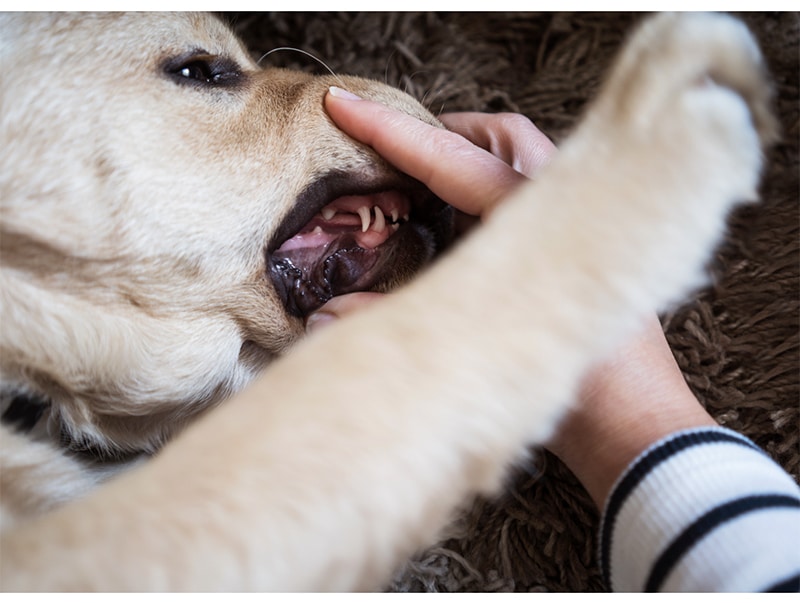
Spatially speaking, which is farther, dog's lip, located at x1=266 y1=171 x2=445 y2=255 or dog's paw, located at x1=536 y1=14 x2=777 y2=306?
dog's lip, located at x1=266 y1=171 x2=445 y2=255

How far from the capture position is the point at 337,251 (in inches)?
41.2

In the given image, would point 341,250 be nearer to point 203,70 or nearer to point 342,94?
point 342,94

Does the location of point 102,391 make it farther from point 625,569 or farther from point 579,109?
point 579,109

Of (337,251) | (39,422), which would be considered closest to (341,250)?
(337,251)

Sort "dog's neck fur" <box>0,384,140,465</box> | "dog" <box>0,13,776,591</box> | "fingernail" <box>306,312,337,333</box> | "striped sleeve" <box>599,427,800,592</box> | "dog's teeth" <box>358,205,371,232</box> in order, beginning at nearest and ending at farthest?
"dog" <box>0,13,776,591</box> → "striped sleeve" <box>599,427,800,592</box> → "dog's neck fur" <box>0,384,140,465</box> → "fingernail" <box>306,312,337,333</box> → "dog's teeth" <box>358,205,371,232</box>

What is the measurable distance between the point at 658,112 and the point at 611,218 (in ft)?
0.36

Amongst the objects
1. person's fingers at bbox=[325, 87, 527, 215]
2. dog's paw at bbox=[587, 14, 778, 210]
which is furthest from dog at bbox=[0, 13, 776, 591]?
person's fingers at bbox=[325, 87, 527, 215]

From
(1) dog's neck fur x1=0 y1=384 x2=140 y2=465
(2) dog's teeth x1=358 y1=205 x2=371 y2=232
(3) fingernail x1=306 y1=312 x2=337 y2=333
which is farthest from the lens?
(2) dog's teeth x1=358 y1=205 x2=371 y2=232

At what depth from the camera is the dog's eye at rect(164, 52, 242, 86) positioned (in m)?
1.00


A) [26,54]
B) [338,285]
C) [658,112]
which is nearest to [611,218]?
[658,112]

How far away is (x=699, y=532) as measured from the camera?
2.28 ft

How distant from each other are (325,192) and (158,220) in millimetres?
238

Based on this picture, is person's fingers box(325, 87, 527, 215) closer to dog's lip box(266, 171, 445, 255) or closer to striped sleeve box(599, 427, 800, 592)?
dog's lip box(266, 171, 445, 255)

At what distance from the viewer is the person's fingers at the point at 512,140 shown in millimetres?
1093
